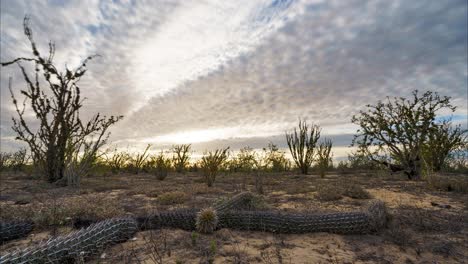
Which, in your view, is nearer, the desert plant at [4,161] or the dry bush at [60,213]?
the dry bush at [60,213]

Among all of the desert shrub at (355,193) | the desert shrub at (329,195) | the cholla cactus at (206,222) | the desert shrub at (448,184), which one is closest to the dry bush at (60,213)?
the cholla cactus at (206,222)

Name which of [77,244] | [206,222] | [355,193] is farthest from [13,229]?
[355,193]

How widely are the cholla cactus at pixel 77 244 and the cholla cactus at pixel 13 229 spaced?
44.2 inches

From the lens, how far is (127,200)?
19.2ft

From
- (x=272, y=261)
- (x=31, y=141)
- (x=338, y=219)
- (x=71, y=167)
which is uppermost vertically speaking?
(x=31, y=141)

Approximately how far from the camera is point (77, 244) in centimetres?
278

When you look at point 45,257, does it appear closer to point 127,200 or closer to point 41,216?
point 41,216

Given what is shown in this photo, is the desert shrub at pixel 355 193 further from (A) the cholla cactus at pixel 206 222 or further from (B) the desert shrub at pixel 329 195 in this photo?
(A) the cholla cactus at pixel 206 222

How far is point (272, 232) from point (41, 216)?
10.3 ft

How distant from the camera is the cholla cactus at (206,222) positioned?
11.7 ft

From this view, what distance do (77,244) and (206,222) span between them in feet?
4.64

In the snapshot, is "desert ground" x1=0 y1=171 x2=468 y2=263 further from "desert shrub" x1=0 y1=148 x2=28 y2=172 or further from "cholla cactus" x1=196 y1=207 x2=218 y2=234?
"desert shrub" x1=0 y1=148 x2=28 y2=172

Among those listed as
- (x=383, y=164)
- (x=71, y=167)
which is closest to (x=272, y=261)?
(x=71, y=167)

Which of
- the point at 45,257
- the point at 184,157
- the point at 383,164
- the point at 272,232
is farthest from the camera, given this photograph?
the point at 184,157
